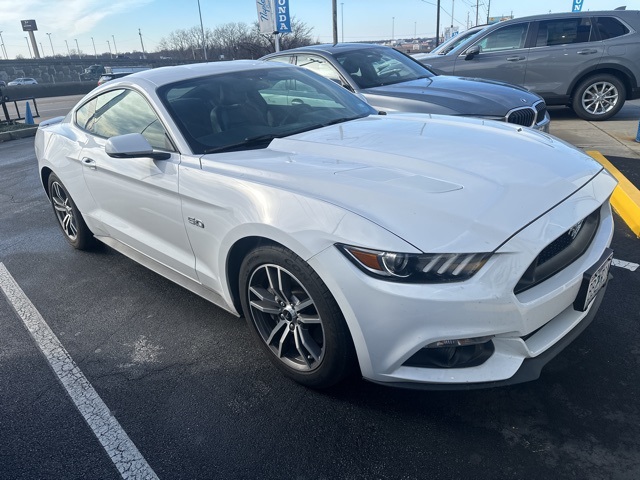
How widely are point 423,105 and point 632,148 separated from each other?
3.47m

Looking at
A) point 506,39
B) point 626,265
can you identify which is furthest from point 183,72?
point 506,39

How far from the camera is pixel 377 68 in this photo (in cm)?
651

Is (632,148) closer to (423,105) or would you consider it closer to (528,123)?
(528,123)

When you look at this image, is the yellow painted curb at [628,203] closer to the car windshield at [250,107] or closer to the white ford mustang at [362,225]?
the white ford mustang at [362,225]

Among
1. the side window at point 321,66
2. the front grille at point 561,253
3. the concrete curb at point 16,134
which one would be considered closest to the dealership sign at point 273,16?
the concrete curb at point 16,134

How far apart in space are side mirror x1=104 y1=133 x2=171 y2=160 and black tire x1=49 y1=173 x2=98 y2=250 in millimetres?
1665

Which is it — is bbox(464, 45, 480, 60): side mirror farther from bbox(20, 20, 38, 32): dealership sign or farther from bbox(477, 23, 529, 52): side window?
bbox(20, 20, 38, 32): dealership sign

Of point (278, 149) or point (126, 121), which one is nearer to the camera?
point (278, 149)

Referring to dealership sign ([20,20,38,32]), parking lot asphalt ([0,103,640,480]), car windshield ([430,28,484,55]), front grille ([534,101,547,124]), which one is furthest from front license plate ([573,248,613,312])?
dealership sign ([20,20,38,32])

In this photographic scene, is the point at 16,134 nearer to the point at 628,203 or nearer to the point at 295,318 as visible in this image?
the point at 295,318

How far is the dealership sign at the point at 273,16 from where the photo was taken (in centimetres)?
1828

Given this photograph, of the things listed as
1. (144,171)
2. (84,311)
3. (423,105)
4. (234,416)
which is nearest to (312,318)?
(234,416)

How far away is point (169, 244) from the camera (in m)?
3.10

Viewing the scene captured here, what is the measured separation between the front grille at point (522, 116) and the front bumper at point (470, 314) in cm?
335
